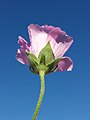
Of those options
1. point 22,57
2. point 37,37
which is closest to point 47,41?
point 37,37

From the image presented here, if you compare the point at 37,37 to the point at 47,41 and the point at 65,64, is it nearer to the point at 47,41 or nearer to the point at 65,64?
the point at 47,41

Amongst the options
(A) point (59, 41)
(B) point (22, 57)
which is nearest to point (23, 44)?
(B) point (22, 57)

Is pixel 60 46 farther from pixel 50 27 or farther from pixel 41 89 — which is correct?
pixel 41 89

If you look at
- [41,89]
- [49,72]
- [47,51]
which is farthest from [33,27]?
[41,89]

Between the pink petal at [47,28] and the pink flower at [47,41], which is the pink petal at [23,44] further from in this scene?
the pink petal at [47,28]

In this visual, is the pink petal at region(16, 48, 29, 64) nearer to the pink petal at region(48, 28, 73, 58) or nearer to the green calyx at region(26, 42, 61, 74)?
the green calyx at region(26, 42, 61, 74)

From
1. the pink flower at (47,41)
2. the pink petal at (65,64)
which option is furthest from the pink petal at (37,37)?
the pink petal at (65,64)

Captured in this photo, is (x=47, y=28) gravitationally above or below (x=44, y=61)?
above
